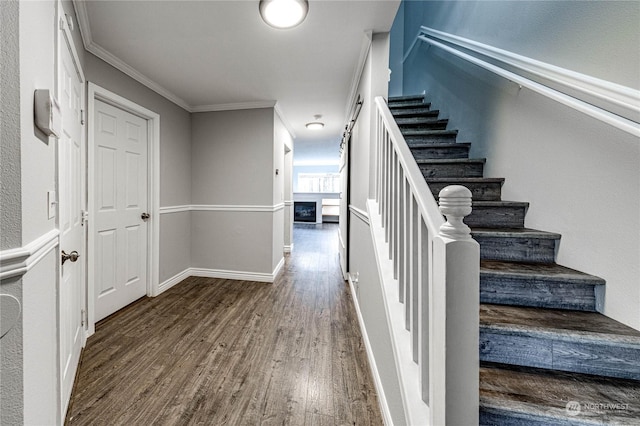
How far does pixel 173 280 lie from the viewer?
3234 mm

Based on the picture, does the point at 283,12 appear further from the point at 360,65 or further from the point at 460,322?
the point at 460,322

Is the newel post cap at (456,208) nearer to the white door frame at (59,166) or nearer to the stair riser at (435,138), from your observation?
the white door frame at (59,166)

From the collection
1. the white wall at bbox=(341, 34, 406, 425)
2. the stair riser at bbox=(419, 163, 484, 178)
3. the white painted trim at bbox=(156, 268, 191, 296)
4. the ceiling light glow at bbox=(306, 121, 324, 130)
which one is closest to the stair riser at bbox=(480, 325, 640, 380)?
the white wall at bbox=(341, 34, 406, 425)

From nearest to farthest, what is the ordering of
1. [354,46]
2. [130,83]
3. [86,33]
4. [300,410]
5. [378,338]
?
[300,410]
[378,338]
[86,33]
[354,46]
[130,83]

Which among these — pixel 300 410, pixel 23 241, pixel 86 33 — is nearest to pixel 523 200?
pixel 300 410

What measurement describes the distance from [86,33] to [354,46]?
203cm

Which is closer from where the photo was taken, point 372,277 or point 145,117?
point 372,277

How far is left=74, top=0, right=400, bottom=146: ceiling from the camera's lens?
67.3 inches

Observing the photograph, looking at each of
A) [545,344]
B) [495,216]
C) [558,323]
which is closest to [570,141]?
[495,216]

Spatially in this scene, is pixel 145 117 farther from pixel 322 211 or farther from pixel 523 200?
pixel 322 211

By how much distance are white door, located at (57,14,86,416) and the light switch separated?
0.15 metres

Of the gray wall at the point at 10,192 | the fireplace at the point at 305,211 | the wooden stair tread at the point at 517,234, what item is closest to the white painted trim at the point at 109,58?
the gray wall at the point at 10,192

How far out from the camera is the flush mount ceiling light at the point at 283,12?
161 cm

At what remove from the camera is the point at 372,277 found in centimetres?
175
